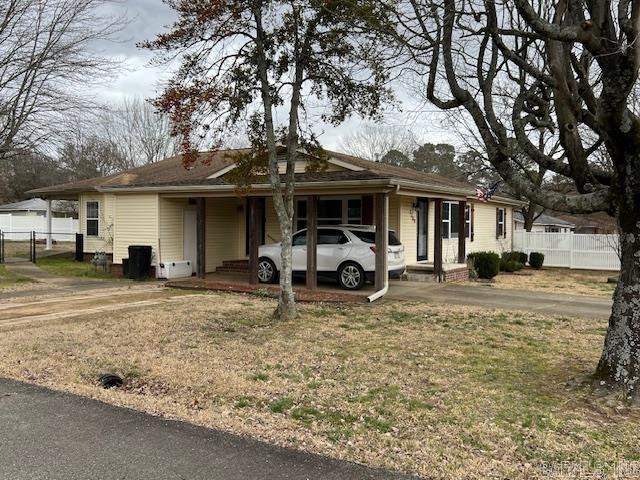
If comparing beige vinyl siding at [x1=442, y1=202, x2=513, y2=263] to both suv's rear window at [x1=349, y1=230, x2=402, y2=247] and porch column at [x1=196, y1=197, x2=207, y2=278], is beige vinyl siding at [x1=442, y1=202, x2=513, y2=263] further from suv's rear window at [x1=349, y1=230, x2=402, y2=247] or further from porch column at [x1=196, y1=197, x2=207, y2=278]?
porch column at [x1=196, y1=197, x2=207, y2=278]

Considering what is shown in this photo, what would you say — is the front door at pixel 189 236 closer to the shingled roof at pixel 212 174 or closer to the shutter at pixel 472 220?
the shingled roof at pixel 212 174

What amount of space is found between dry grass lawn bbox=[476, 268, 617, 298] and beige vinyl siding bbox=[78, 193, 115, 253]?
13392 millimetres

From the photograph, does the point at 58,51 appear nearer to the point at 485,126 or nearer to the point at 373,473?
the point at 485,126

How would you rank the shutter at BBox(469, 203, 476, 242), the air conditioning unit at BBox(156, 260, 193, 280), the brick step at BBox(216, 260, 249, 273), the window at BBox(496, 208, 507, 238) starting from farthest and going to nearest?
the window at BBox(496, 208, 507, 238), the shutter at BBox(469, 203, 476, 242), the brick step at BBox(216, 260, 249, 273), the air conditioning unit at BBox(156, 260, 193, 280)

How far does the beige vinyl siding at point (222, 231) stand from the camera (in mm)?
17875

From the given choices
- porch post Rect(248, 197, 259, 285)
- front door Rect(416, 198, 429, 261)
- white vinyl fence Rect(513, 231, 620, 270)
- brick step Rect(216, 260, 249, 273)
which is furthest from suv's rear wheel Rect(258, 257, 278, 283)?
white vinyl fence Rect(513, 231, 620, 270)

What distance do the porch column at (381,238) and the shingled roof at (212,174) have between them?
2.11 feet

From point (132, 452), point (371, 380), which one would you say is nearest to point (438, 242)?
point (371, 380)

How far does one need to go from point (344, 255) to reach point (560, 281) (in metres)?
8.77

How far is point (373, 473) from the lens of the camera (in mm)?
3734

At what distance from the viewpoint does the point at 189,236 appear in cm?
1742

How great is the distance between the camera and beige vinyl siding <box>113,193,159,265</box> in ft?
54.4

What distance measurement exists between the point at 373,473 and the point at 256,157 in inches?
295

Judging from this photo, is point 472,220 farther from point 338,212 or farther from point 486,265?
point 338,212
